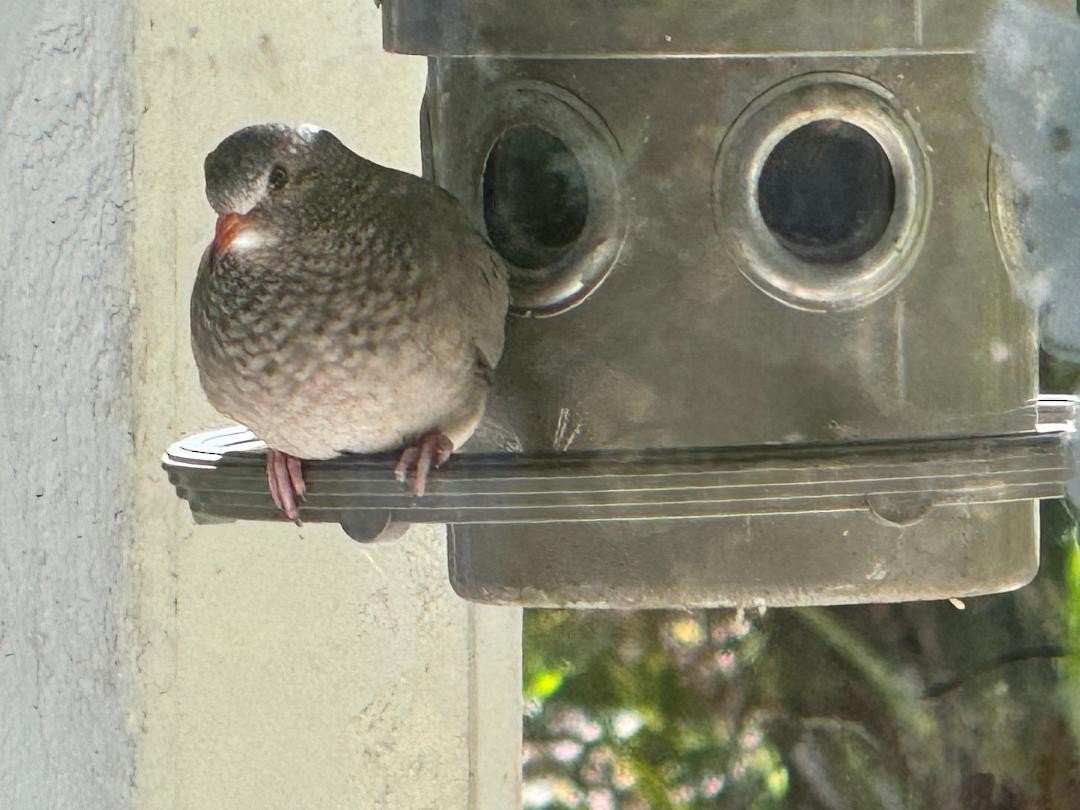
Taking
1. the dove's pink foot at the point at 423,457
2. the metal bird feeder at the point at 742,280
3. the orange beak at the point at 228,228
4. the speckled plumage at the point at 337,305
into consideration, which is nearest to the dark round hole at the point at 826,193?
the metal bird feeder at the point at 742,280

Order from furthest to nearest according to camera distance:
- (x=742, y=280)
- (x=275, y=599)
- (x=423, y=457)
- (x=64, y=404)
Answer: (x=275, y=599)
(x=64, y=404)
(x=742, y=280)
(x=423, y=457)

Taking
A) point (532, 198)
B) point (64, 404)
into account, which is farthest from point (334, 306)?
point (64, 404)

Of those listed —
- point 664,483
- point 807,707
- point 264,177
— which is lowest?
point 807,707

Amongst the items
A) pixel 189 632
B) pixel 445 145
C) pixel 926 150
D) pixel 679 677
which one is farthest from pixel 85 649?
pixel 926 150

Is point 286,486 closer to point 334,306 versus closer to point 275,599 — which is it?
point 334,306

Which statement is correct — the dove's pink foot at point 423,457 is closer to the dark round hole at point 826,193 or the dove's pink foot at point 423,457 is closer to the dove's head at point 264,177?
the dove's head at point 264,177

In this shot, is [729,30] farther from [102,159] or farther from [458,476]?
[102,159]

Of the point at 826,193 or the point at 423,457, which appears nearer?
the point at 423,457
